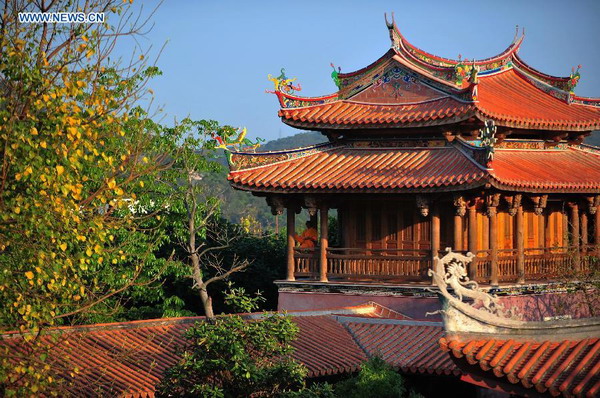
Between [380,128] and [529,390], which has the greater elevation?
[380,128]

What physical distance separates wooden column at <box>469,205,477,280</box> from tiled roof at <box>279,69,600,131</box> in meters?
2.13

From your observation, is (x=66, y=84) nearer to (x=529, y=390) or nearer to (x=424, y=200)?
(x=529, y=390)

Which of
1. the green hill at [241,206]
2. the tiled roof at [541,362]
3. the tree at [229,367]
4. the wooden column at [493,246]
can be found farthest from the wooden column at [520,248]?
the green hill at [241,206]

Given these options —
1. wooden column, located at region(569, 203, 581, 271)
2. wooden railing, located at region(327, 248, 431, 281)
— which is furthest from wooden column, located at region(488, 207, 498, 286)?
wooden column, located at region(569, 203, 581, 271)

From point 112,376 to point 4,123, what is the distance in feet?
17.6

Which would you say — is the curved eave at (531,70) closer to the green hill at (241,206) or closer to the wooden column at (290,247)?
the wooden column at (290,247)

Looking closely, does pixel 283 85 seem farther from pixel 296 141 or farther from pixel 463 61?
pixel 296 141

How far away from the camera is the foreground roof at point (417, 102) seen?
75.0ft

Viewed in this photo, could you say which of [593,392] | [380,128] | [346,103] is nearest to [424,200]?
[380,128]

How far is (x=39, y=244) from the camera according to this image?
11367 millimetres

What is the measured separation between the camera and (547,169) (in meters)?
24.1

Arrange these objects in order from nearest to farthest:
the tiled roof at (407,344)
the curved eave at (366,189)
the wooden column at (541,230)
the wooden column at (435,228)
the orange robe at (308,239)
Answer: the tiled roof at (407,344) < the curved eave at (366,189) < the wooden column at (435,228) < the orange robe at (308,239) < the wooden column at (541,230)

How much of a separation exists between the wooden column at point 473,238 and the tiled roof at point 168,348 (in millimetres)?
1858

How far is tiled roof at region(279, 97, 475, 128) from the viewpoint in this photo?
2250 cm
